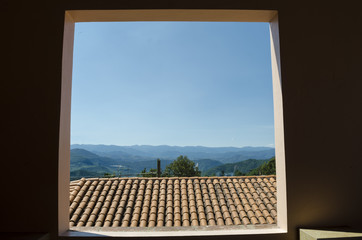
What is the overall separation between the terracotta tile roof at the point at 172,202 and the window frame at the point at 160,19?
6.25 ft

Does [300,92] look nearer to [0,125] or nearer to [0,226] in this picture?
[0,125]

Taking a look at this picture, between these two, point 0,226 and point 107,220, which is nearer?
point 0,226

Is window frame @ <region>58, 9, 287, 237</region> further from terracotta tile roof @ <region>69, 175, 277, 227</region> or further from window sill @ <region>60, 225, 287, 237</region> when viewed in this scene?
terracotta tile roof @ <region>69, 175, 277, 227</region>

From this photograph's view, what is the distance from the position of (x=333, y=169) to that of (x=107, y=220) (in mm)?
3246

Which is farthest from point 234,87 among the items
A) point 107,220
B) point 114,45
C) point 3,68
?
point 3,68

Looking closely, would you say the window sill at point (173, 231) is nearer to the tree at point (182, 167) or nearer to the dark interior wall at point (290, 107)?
the dark interior wall at point (290, 107)

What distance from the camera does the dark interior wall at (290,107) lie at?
1.28 metres

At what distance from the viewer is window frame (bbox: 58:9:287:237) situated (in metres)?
1.32

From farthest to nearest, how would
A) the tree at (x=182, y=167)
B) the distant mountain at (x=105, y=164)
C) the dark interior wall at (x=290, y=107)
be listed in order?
1. the tree at (x=182, y=167)
2. the distant mountain at (x=105, y=164)
3. the dark interior wall at (x=290, y=107)

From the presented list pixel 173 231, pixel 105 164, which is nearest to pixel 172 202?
pixel 173 231

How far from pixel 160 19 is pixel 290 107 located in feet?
3.24

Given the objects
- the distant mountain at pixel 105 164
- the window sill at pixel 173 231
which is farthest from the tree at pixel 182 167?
the window sill at pixel 173 231

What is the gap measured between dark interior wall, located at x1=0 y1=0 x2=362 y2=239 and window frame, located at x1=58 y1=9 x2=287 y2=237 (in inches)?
1.3

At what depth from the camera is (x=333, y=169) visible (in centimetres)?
133
